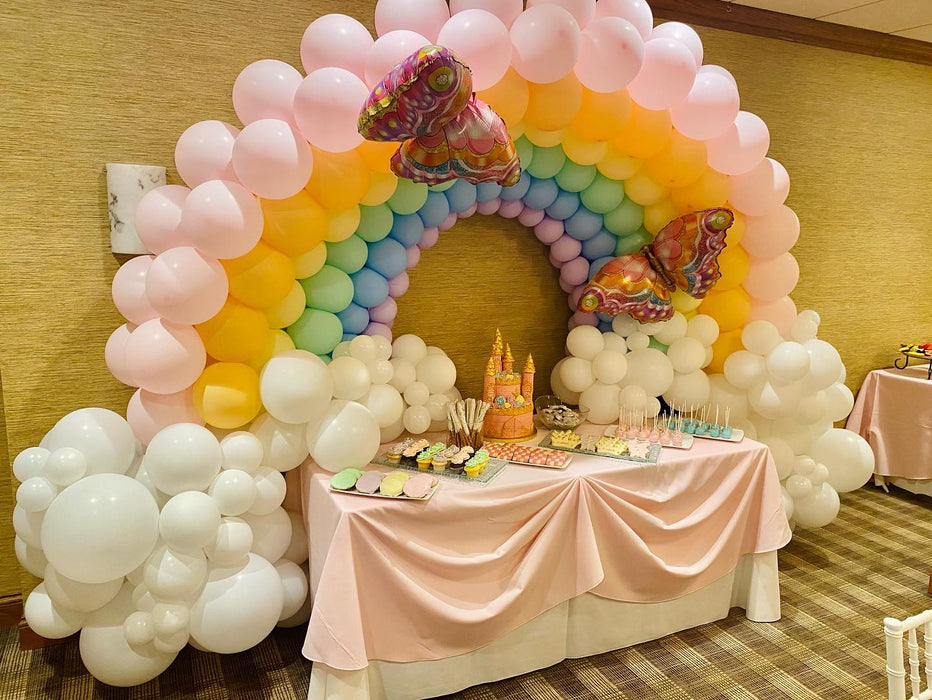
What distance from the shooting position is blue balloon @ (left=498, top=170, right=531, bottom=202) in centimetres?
252

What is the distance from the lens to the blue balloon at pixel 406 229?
94.3 inches

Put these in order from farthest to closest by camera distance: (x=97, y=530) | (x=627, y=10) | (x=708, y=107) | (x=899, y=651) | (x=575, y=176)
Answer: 1. (x=575, y=176)
2. (x=708, y=107)
3. (x=627, y=10)
4. (x=97, y=530)
5. (x=899, y=651)

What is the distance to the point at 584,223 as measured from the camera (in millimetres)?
2699

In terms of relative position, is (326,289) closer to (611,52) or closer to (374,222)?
(374,222)

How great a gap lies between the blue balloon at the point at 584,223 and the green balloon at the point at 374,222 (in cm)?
77

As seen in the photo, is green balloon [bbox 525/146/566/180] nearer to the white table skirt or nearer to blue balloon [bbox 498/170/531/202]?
blue balloon [bbox 498/170/531/202]

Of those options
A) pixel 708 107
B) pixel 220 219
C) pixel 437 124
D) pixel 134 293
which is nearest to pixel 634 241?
pixel 708 107

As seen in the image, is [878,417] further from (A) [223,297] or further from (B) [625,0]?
(A) [223,297]

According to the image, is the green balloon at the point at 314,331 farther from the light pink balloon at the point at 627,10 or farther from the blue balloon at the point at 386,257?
the light pink balloon at the point at 627,10

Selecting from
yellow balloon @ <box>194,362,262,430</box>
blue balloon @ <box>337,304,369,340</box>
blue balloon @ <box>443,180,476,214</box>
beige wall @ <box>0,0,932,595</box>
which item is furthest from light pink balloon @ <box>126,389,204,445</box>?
blue balloon @ <box>443,180,476,214</box>

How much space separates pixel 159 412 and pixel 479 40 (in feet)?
4.65

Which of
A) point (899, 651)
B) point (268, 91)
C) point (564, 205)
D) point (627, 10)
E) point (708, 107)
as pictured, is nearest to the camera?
point (899, 651)

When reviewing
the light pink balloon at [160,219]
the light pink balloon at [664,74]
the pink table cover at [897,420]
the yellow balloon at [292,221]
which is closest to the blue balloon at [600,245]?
the light pink balloon at [664,74]

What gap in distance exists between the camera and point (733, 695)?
6.98 feet
